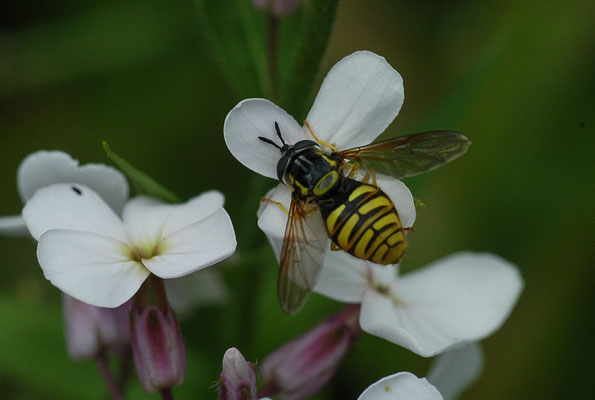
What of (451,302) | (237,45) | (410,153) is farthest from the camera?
(237,45)

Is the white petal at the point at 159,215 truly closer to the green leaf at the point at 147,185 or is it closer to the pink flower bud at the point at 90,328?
the green leaf at the point at 147,185

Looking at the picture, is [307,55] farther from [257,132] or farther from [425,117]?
[425,117]

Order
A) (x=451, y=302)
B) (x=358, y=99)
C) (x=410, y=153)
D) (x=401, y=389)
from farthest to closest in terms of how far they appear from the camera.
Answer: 1. (x=451, y=302)
2. (x=410, y=153)
3. (x=358, y=99)
4. (x=401, y=389)

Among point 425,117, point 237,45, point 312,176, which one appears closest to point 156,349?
point 312,176


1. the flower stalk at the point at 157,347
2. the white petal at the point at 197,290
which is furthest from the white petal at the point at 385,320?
the white petal at the point at 197,290

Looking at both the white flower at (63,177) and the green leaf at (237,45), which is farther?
the green leaf at (237,45)

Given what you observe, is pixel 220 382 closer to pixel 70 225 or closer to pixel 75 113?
pixel 70 225

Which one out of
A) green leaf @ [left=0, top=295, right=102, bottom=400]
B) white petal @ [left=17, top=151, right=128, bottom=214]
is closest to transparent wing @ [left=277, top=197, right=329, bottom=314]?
white petal @ [left=17, top=151, right=128, bottom=214]
